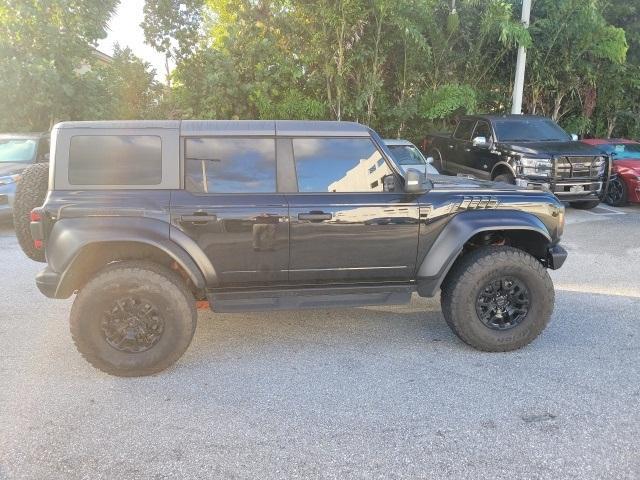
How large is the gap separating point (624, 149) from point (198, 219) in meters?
11.2

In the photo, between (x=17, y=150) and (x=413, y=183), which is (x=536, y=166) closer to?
(x=413, y=183)

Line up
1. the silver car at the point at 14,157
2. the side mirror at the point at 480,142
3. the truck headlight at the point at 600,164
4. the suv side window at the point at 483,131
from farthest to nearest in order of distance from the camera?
the suv side window at the point at 483,131 < the side mirror at the point at 480,142 < the truck headlight at the point at 600,164 < the silver car at the point at 14,157

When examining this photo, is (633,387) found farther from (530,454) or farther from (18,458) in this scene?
(18,458)

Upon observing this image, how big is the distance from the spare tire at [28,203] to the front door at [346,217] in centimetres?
190

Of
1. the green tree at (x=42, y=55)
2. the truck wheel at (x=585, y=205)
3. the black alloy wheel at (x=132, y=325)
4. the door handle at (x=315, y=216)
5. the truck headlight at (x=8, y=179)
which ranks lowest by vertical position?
the black alloy wheel at (x=132, y=325)

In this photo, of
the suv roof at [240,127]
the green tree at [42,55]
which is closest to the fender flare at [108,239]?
the suv roof at [240,127]

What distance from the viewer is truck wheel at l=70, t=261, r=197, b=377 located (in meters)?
3.50

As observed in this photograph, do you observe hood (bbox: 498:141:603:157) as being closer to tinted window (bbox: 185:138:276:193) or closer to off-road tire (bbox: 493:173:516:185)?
off-road tire (bbox: 493:173:516:185)

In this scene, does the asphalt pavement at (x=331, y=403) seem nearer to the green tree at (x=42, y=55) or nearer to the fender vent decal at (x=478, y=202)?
the fender vent decal at (x=478, y=202)

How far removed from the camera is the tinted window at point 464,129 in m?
10.4

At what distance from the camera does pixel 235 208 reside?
3643 mm

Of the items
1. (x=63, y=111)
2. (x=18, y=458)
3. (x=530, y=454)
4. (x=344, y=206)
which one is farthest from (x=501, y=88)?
(x=18, y=458)

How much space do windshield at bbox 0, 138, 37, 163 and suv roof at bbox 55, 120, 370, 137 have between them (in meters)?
6.31

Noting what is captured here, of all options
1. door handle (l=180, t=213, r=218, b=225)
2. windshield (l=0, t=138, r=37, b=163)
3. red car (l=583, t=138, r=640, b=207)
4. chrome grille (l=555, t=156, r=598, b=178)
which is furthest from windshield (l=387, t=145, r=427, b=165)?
windshield (l=0, t=138, r=37, b=163)
